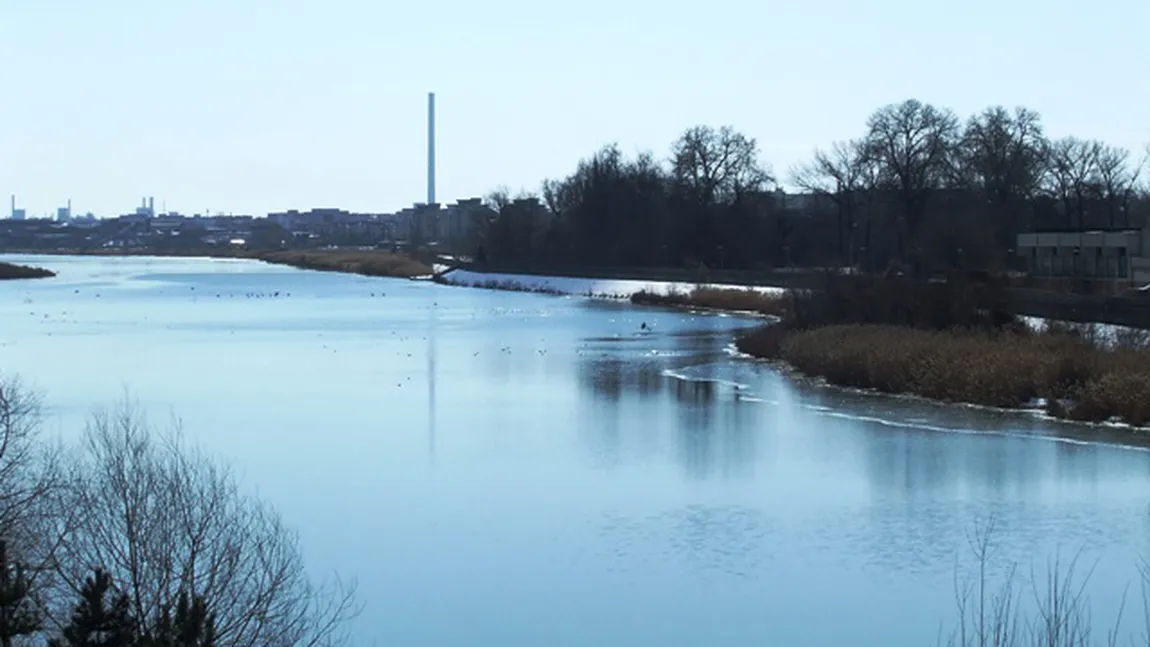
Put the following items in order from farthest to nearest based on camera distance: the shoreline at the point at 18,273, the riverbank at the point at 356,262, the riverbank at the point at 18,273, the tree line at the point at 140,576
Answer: the riverbank at the point at 356,262 → the riverbank at the point at 18,273 → the shoreline at the point at 18,273 → the tree line at the point at 140,576

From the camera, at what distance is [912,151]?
2554 inches

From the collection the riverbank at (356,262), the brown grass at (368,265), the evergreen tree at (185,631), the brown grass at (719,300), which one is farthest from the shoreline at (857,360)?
the riverbank at (356,262)

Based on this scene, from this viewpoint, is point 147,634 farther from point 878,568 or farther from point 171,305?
point 171,305

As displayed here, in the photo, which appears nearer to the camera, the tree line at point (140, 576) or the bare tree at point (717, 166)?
the tree line at point (140, 576)

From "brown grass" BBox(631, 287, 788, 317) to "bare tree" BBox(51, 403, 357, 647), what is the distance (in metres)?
35.2

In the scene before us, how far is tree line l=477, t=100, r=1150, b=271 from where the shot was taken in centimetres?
6481

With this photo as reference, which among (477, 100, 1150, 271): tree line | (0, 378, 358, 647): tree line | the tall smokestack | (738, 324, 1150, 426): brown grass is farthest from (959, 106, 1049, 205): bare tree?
the tall smokestack

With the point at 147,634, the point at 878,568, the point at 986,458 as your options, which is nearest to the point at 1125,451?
the point at 986,458

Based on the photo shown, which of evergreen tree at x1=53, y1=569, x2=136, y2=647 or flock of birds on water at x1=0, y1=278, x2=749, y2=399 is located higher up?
evergreen tree at x1=53, y1=569, x2=136, y2=647

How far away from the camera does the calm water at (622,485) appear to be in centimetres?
1232

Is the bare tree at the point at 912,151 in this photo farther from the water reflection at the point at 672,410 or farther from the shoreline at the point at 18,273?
the shoreline at the point at 18,273

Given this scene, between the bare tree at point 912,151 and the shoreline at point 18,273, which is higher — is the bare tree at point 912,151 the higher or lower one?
the higher one

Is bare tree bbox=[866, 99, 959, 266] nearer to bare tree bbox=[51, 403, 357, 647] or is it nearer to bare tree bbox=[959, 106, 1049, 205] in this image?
bare tree bbox=[959, 106, 1049, 205]

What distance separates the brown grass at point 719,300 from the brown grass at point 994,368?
16893 millimetres
